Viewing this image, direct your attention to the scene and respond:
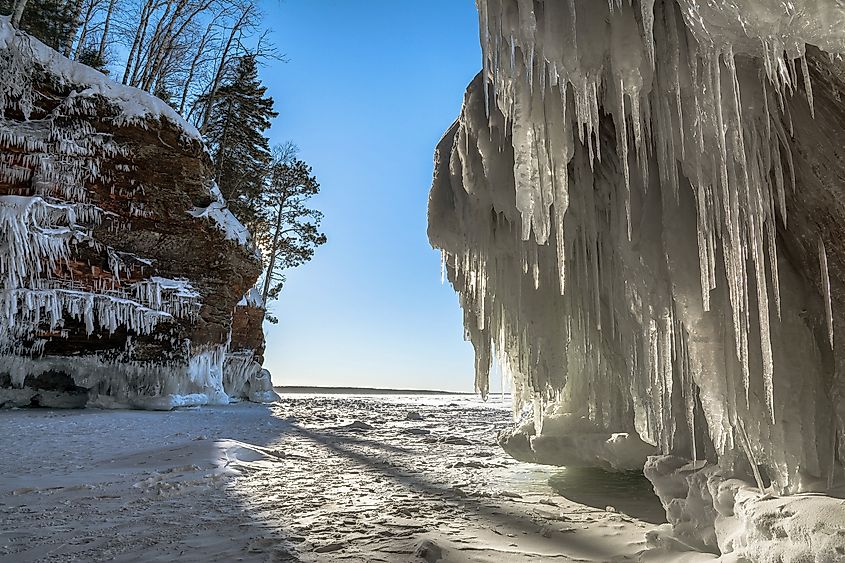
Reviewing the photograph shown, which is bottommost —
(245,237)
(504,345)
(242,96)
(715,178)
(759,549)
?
(759,549)

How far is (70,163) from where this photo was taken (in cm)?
1353

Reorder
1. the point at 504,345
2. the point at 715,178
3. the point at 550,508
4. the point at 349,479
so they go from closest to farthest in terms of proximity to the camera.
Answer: the point at 715,178 → the point at 550,508 → the point at 349,479 → the point at 504,345

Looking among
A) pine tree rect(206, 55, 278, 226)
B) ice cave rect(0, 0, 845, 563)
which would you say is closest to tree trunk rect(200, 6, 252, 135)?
pine tree rect(206, 55, 278, 226)

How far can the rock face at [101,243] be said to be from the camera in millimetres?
12898

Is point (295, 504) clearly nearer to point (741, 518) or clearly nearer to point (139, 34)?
point (741, 518)

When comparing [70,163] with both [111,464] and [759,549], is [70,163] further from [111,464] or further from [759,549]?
[759,549]

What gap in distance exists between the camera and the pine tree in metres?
24.2

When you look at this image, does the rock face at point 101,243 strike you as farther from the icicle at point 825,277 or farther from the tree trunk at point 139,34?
the icicle at point 825,277

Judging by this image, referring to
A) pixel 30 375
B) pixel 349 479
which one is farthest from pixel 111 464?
pixel 30 375

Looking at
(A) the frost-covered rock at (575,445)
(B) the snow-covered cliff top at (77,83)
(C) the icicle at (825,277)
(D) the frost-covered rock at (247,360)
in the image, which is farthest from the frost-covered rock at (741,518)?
(D) the frost-covered rock at (247,360)

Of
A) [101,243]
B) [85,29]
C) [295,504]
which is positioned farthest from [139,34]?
[295,504]

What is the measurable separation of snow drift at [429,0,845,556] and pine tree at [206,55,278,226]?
22.7 meters

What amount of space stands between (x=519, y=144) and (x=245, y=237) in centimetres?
1573

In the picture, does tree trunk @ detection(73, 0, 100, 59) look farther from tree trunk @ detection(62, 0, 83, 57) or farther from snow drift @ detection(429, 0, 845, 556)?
snow drift @ detection(429, 0, 845, 556)
